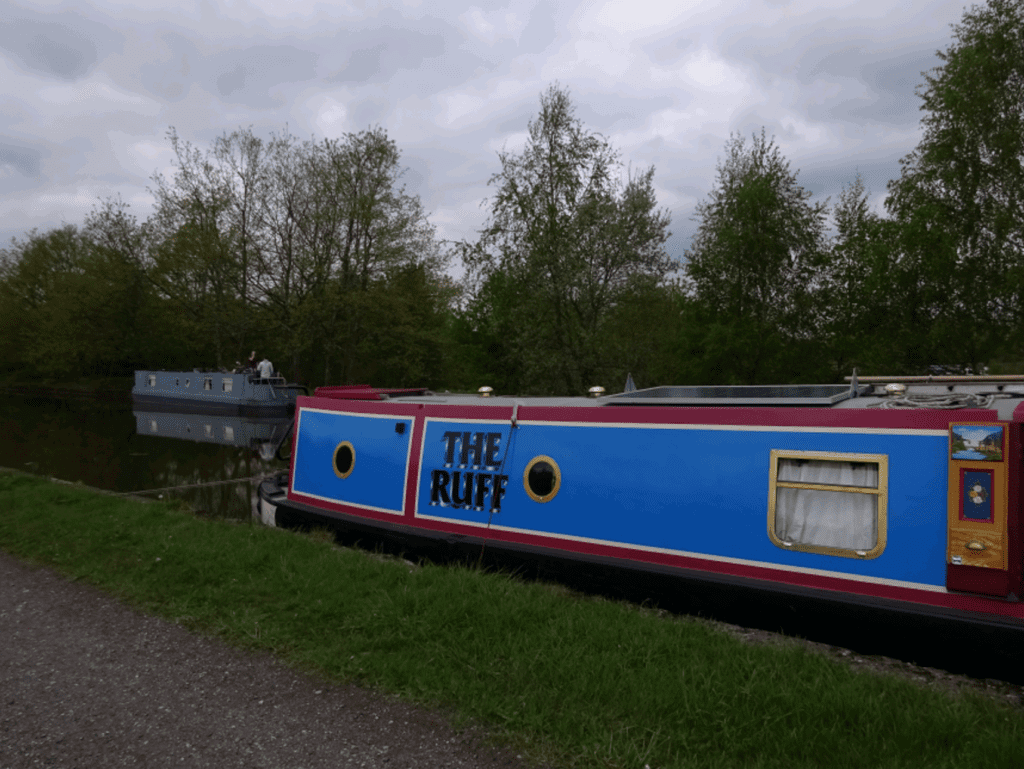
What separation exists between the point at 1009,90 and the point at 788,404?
19705 mm

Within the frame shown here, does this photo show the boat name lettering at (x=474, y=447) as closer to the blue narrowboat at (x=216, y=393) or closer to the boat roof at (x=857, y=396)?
the boat roof at (x=857, y=396)

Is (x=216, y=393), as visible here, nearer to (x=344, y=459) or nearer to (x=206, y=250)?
(x=206, y=250)

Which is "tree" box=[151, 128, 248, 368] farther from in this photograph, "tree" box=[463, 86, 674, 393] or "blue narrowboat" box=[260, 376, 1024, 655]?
"blue narrowboat" box=[260, 376, 1024, 655]

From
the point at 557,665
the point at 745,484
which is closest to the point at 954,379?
the point at 745,484

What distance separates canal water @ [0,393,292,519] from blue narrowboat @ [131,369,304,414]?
0.82 m

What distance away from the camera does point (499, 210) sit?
67.6 feet

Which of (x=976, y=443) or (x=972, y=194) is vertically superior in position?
(x=972, y=194)

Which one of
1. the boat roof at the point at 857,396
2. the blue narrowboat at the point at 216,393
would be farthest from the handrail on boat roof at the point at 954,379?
the blue narrowboat at the point at 216,393

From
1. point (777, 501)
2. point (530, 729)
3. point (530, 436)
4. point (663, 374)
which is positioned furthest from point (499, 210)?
point (530, 729)

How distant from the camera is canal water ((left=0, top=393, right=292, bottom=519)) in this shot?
35.3 feet

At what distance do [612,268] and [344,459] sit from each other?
46.4 ft

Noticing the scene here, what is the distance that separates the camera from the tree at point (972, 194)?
18078mm

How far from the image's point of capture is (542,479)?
5.51 meters

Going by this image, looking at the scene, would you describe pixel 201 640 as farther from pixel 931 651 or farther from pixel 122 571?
pixel 931 651
